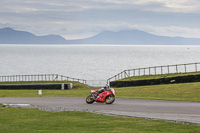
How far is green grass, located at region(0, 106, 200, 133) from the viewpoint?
45.9 ft

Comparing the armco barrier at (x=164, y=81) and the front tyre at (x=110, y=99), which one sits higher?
the armco barrier at (x=164, y=81)

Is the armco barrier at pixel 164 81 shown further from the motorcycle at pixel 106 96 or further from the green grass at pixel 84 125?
the green grass at pixel 84 125

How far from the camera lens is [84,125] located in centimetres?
1552

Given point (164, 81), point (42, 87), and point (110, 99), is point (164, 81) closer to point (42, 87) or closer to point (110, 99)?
point (110, 99)

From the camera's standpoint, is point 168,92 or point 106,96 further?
point 168,92

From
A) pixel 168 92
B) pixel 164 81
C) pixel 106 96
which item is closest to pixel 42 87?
pixel 164 81

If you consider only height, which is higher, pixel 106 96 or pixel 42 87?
pixel 42 87

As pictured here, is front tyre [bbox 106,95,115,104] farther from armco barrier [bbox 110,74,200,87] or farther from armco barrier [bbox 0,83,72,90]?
armco barrier [bbox 0,83,72,90]

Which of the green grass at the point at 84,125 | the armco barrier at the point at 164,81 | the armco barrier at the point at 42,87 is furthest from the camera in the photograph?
the armco barrier at the point at 42,87

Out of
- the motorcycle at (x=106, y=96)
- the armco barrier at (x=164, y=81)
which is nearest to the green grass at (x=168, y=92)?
the armco barrier at (x=164, y=81)

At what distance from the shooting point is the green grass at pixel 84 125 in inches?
551

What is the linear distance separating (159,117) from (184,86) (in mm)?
17557

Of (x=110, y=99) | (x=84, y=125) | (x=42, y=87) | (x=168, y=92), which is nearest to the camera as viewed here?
(x=84, y=125)

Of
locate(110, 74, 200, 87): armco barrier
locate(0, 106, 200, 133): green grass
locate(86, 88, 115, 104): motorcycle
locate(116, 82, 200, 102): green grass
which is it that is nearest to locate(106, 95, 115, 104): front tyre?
locate(86, 88, 115, 104): motorcycle
